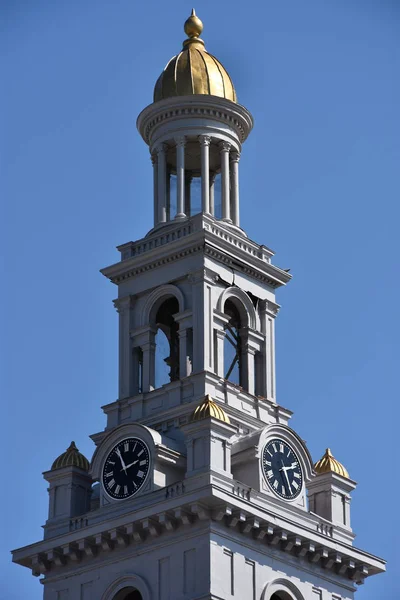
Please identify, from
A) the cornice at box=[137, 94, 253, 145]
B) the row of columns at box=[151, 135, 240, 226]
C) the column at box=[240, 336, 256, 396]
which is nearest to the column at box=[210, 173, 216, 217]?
the row of columns at box=[151, 135, 240, 226]

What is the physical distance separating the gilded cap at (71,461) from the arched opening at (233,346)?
6088 millimetres

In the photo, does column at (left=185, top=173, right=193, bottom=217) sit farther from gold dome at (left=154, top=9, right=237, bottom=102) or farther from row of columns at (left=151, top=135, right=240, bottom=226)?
gold dome at (left=154, top=9, right=237, bottom=102)

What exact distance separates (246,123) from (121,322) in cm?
930

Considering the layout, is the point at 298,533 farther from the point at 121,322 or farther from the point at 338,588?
the point at 121,322

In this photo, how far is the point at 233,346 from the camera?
10269 centimetres

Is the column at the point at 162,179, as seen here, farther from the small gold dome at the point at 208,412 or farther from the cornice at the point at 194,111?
the small gold dome at the point at 208,412

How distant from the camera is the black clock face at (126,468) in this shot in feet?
319

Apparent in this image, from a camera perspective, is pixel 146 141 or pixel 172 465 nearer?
pixel 172 465

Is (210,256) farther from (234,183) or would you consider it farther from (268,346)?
(234,183)

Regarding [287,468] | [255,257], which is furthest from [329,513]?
[255,257]

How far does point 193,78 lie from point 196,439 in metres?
16.5

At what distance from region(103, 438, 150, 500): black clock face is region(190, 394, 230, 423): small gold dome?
2335 millimetres

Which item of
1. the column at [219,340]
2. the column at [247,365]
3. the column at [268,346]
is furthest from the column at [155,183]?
the column at [247,365]

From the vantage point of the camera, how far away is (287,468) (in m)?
98.8
